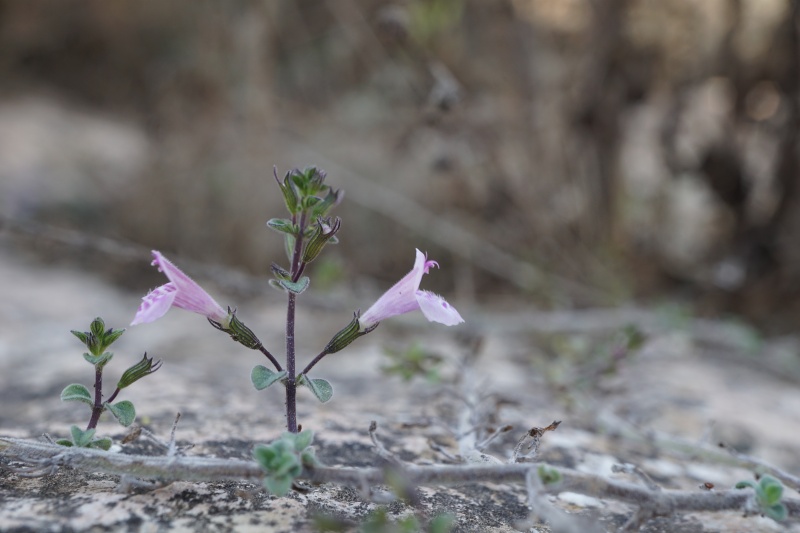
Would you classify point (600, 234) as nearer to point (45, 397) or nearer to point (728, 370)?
point (728, 370)

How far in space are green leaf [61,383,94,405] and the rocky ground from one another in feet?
0.35

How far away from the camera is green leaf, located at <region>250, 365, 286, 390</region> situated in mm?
932

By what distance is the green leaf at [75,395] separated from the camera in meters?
1.00

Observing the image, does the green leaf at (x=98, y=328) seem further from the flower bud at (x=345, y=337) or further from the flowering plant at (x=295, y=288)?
the flower bud at (x=345, y=337)

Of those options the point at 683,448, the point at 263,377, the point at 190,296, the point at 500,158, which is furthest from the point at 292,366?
the point at 500,158

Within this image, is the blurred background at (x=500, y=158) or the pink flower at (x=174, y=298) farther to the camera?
the blurred background at (x=500, y=158)

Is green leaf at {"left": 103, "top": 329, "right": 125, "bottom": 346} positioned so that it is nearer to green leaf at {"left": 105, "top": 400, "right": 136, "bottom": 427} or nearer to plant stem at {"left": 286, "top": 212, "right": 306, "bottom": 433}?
green leaf at {"left": 105, "top": 400, "right": 136, "bottom": 427}

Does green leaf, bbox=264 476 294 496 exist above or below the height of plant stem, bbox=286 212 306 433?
below

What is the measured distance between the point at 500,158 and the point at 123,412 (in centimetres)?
249

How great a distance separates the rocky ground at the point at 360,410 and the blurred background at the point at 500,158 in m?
0.33

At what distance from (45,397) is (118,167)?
2872 millimetres

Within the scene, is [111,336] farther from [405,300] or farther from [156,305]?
[405,300]

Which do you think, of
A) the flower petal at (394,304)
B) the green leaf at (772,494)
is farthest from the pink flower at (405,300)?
the green leaf at (772,494)

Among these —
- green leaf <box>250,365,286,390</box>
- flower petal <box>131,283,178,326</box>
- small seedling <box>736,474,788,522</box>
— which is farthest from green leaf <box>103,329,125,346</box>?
small seedling <box>736,474,788,522</box>
